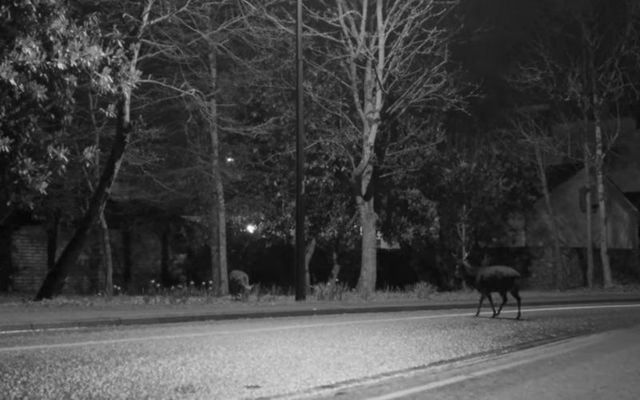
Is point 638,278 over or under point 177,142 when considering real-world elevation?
under

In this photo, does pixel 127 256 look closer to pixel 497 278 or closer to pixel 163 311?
pixel 163 311

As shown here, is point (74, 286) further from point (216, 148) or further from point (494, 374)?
point (494, 374)

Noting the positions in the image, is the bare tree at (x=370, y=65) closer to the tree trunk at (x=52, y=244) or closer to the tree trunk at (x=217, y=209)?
the tree trunk at (x=217, y=209)

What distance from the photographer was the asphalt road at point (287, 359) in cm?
775

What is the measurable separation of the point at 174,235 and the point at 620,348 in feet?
89.6

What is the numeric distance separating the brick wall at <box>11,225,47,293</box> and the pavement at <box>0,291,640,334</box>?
12711 mm

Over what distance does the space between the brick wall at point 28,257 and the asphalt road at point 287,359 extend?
18570mm

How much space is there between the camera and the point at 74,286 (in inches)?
1271

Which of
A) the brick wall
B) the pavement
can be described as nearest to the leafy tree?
the pavement

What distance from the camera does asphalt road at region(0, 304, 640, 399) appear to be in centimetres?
775

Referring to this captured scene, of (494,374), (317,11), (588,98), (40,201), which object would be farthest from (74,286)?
(494,374)

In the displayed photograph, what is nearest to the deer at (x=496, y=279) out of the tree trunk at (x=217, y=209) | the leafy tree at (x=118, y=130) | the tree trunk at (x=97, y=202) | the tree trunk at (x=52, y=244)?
the leafy tree at (x=118, y=130)

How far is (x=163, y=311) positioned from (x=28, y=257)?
1695 centimetres

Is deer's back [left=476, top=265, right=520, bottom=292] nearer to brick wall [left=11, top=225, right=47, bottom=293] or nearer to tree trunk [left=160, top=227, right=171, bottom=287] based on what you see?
brick wall [left=11, top=225, right=47, bottom=293]
